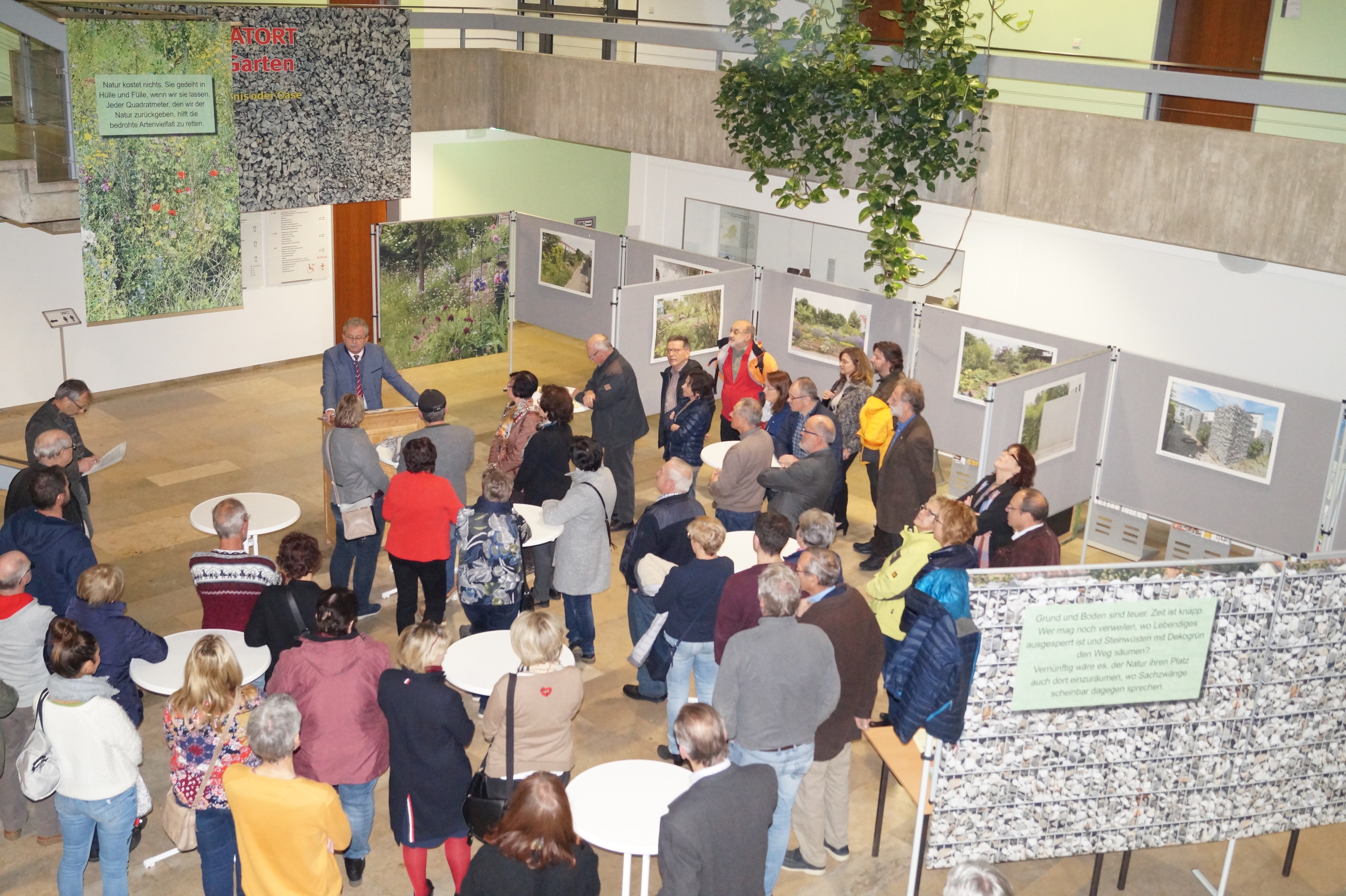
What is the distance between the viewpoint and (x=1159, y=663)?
4910 mm

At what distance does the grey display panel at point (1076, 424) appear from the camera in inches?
316

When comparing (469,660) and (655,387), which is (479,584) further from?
(655,387)

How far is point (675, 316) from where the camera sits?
35.4 ft

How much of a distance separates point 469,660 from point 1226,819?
3579mm

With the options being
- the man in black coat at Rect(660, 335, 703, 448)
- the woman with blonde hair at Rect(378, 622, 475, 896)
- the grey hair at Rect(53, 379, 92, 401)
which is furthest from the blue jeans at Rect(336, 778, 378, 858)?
the man in black coat at Rect(660, 335, 703, 448)

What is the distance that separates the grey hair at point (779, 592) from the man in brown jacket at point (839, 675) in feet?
0.70

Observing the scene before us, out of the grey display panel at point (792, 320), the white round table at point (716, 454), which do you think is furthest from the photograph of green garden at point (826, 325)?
the white round table at point (716, 454)

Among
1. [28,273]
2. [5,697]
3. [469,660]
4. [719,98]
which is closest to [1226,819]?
[469,660]

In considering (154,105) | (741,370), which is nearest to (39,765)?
(741,370)

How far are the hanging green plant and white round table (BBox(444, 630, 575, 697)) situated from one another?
5.40m

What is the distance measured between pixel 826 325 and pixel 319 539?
4.78 m

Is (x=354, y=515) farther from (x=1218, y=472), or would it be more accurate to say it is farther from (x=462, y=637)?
(x=1218, y=472)

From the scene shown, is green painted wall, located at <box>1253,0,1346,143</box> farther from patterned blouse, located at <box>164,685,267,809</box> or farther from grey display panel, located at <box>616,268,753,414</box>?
patterned blouse, located at <box>164,685,267,809</box>

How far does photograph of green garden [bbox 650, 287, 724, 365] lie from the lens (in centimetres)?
1072
